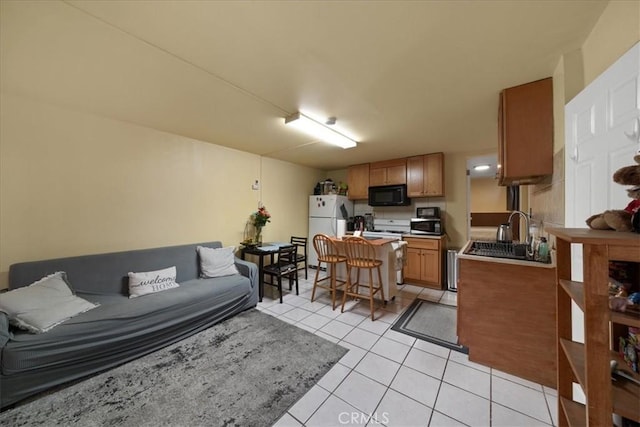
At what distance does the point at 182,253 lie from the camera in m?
2.90

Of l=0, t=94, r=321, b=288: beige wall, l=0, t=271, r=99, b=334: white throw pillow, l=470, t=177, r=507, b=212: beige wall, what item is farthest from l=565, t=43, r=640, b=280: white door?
l=470, t=177, r=507, b=212: beige wall

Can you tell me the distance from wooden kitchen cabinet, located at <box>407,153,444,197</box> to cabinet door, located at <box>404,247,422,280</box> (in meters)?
1.05

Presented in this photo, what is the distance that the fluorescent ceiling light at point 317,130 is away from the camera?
2367 millimetres

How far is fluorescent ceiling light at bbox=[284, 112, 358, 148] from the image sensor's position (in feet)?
7.77

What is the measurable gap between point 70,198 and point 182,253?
1201 millimetres

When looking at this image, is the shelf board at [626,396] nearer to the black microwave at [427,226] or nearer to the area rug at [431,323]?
the area rug at [431,323]

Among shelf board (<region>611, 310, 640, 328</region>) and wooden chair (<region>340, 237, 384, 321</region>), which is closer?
shelf board (<region>611, 310, 640, 328</region>)

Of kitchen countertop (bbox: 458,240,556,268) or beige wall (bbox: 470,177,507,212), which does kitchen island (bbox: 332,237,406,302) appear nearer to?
kitchen countertop (bbox: 458,240,556,268)

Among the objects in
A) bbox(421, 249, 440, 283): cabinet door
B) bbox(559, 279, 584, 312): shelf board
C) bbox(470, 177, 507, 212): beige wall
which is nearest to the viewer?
bbox(559, 279, 584, 312): shelf board

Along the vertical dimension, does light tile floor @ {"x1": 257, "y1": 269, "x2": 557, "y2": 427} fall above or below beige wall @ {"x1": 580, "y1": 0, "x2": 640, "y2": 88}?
below

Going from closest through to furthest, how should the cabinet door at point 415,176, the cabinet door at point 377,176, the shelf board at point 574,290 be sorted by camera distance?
the shelf board at point 574,290 → the cabinet door at point 415,176 → the cabinet door at point 377,176

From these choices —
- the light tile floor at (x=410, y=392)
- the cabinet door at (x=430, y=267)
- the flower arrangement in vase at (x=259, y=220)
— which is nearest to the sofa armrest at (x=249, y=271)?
the flower arrangement in vase at (x=259, y=220)

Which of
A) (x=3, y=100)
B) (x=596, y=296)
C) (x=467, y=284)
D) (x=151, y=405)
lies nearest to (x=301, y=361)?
(x=151, y=405)

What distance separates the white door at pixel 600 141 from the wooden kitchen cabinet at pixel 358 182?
11.2ft
